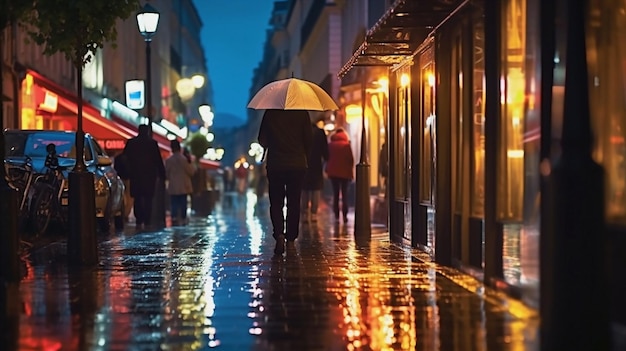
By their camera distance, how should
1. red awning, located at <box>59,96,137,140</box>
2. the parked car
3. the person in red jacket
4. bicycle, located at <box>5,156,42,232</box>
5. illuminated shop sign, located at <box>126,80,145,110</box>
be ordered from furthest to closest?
illuminated shop sign, located at <box>126,80,145,110</box> → red awning, located at <box>59,96,137,140</box> → the person in red jacket → the parked car → bicycle, located at <box>5,156,42,232</box>

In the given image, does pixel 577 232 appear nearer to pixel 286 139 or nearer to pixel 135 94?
pixel 286 139

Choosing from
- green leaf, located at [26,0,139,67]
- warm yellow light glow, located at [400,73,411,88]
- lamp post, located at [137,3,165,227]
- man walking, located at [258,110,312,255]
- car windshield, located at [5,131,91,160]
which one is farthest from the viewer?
lamp post, located at [137,3,165,227]

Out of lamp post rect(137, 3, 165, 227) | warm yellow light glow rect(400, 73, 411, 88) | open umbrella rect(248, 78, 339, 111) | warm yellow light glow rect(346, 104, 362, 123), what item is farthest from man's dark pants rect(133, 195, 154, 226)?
warm yellow light glow rect(346, 104, 362, 123)

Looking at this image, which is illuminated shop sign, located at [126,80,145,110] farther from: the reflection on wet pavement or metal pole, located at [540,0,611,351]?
metal pole, located at [540,0,611,351]

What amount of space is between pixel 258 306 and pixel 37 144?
9852 millimetres

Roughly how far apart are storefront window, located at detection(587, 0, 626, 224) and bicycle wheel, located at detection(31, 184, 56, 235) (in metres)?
9.59

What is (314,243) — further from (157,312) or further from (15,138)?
(157,312)

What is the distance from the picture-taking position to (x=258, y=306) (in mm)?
8242

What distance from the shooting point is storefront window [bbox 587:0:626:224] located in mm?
7340

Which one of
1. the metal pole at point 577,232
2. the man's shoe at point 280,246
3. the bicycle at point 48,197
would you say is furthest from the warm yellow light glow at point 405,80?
the metal pole at point 577,232

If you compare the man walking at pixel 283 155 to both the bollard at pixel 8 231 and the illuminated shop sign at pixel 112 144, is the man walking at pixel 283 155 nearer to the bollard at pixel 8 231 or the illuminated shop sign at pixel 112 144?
the bollard at pixel 8 231

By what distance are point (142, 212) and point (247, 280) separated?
10.2 meters

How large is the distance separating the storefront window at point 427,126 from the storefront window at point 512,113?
2.69 meters

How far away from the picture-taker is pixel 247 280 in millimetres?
9953
